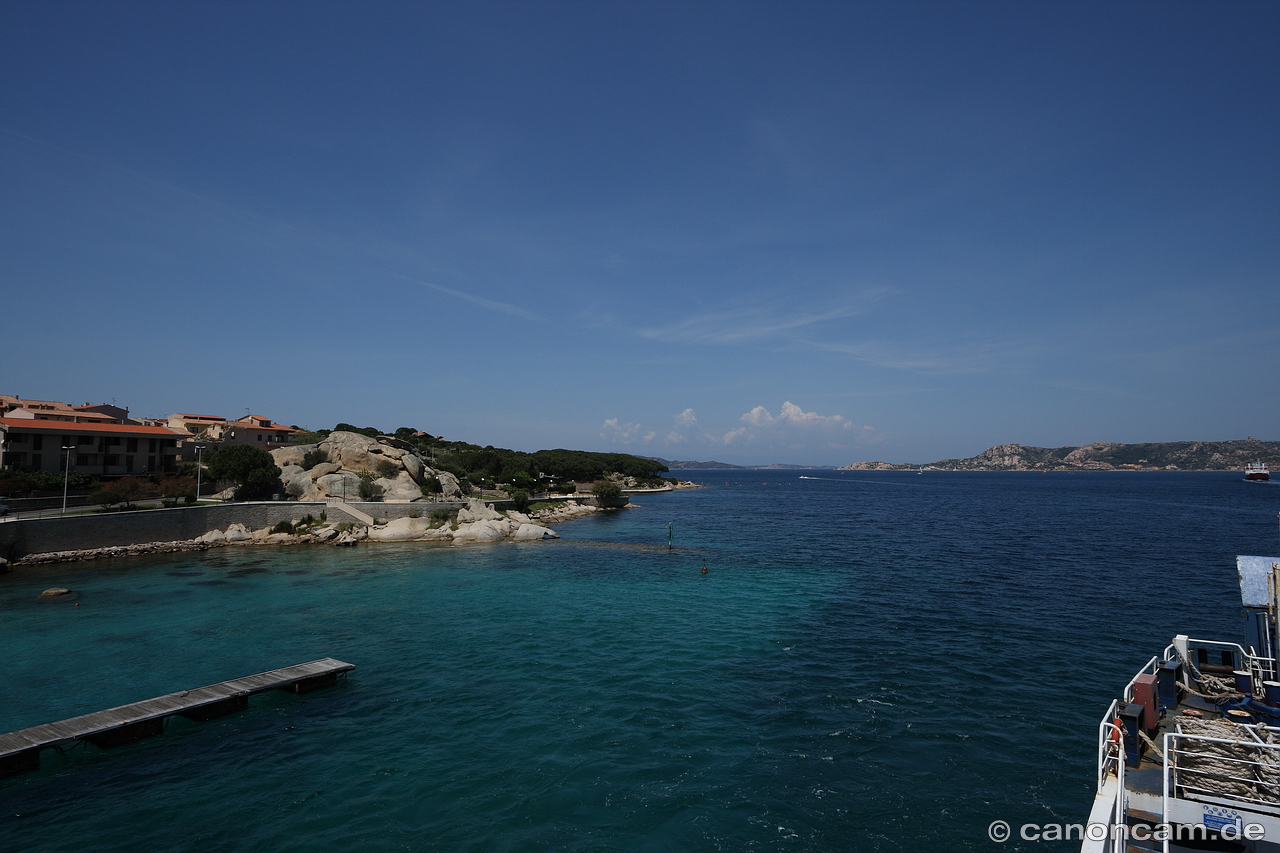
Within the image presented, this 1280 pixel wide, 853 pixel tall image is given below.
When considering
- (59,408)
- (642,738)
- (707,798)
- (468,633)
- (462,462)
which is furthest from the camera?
(462,462)

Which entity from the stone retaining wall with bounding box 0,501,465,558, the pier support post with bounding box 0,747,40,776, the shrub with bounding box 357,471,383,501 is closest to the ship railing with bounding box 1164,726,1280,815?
the pier support post with bounding box 0,747,40,776

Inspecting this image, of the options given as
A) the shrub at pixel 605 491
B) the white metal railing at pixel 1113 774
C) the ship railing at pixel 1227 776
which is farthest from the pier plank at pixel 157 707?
the shrub at pixel 605 491

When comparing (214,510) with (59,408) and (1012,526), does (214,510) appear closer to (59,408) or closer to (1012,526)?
(59,408)

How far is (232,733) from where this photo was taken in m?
18.5

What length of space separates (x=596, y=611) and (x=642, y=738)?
15.2 m

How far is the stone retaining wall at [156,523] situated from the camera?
41250mm

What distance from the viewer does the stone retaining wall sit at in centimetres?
4125

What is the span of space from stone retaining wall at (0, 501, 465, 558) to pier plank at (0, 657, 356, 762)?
108 feet

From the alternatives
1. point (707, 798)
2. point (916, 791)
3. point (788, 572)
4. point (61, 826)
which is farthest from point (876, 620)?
point (61, 826)

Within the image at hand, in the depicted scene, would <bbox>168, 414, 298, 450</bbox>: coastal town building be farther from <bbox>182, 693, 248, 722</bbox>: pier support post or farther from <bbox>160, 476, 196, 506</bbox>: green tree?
<bbox>182, 693, 248, 722</bbox>: pier support post

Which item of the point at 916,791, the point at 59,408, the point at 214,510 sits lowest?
the point at 916,791

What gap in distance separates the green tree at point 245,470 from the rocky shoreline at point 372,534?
7108mm

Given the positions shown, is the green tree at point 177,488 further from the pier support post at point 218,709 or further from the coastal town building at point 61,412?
the pier support post at point 218,709

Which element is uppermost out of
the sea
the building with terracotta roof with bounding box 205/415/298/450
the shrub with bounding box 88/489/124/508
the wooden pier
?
the building with terracotta roof with bounding box 205/415/298/450
